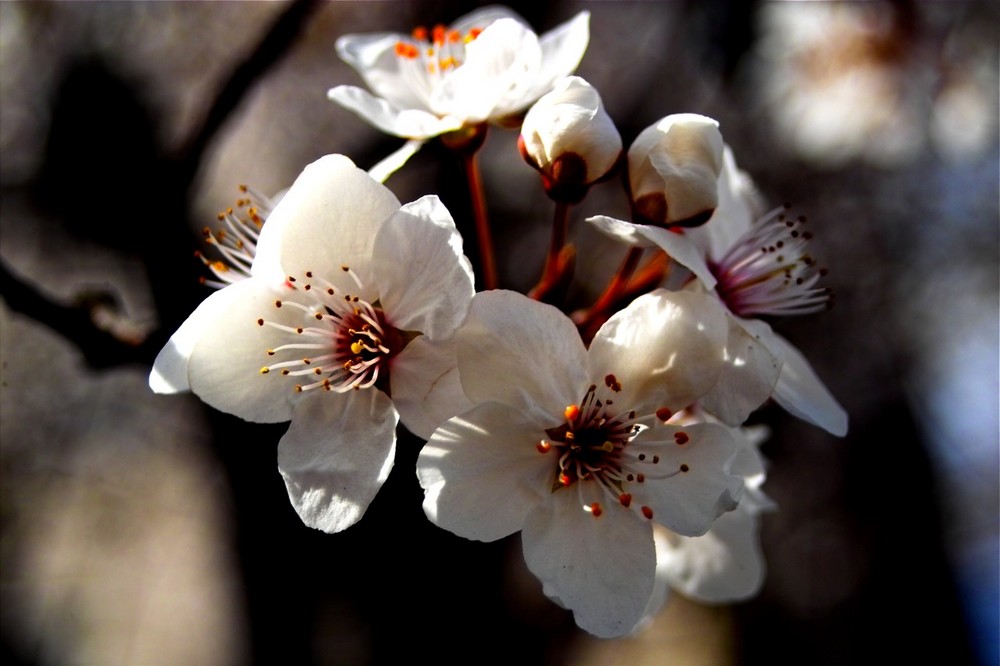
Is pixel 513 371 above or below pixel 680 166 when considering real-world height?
below

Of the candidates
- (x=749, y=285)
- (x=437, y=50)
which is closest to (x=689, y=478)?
(x=749, y=285)

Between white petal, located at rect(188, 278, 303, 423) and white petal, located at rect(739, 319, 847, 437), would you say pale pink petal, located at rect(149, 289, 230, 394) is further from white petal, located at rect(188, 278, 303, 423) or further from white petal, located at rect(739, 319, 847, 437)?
white petal, located at rect(739, 319, 847, 437)

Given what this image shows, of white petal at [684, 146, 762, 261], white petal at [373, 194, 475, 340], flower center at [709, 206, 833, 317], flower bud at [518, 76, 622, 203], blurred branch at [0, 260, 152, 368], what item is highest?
flower bud at [518, 76, 622, 203]

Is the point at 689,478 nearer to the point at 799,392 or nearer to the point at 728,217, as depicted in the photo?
the point at 799,392

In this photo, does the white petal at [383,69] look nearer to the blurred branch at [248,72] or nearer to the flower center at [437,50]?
the flower center at [437,50]

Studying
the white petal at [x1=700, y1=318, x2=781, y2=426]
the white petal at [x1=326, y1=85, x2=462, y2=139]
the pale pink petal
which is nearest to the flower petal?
the white petal at [x1=700, y1=318, x2=781, y2=426]

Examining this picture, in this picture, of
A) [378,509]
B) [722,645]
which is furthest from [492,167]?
[722,645]

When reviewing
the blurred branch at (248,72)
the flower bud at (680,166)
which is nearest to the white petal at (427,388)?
the flower bud at (680,166)
